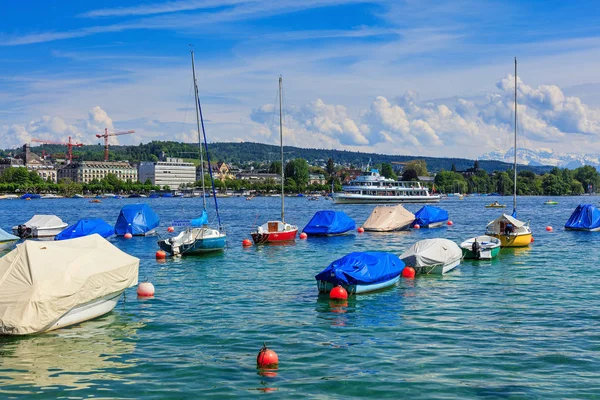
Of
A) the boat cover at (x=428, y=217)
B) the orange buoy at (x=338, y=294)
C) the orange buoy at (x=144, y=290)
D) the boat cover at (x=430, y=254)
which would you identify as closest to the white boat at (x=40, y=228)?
the boat cover at (x=428, y=217)

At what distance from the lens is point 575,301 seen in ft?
110

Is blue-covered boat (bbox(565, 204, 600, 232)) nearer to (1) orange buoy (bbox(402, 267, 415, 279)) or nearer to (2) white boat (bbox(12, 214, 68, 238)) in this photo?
(1) orange buoy (bbox(402, 267, 415, 279))

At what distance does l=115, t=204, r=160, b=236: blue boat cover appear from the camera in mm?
73062

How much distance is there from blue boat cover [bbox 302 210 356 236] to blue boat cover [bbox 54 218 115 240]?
2106 centimetres

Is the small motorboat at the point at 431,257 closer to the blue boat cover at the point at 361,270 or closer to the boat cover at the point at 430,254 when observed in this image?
the boat cover at the point at 430,254

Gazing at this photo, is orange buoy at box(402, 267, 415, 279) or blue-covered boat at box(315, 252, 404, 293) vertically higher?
blue-covered boat at box(315, 252, 404, 293)

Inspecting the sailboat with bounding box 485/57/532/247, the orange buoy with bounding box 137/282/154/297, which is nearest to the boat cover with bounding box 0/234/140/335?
the orange buoy with bounding box 137/282/154/297

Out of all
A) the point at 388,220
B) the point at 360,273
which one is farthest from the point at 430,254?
the point at 388,220

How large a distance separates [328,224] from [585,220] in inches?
1261

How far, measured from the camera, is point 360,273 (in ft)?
110

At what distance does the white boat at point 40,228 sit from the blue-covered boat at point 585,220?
6195 cm

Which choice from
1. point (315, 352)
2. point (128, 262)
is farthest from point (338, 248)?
point (315, 352)

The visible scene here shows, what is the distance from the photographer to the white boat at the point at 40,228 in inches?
2990

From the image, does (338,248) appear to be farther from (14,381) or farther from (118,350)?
(14,381)
